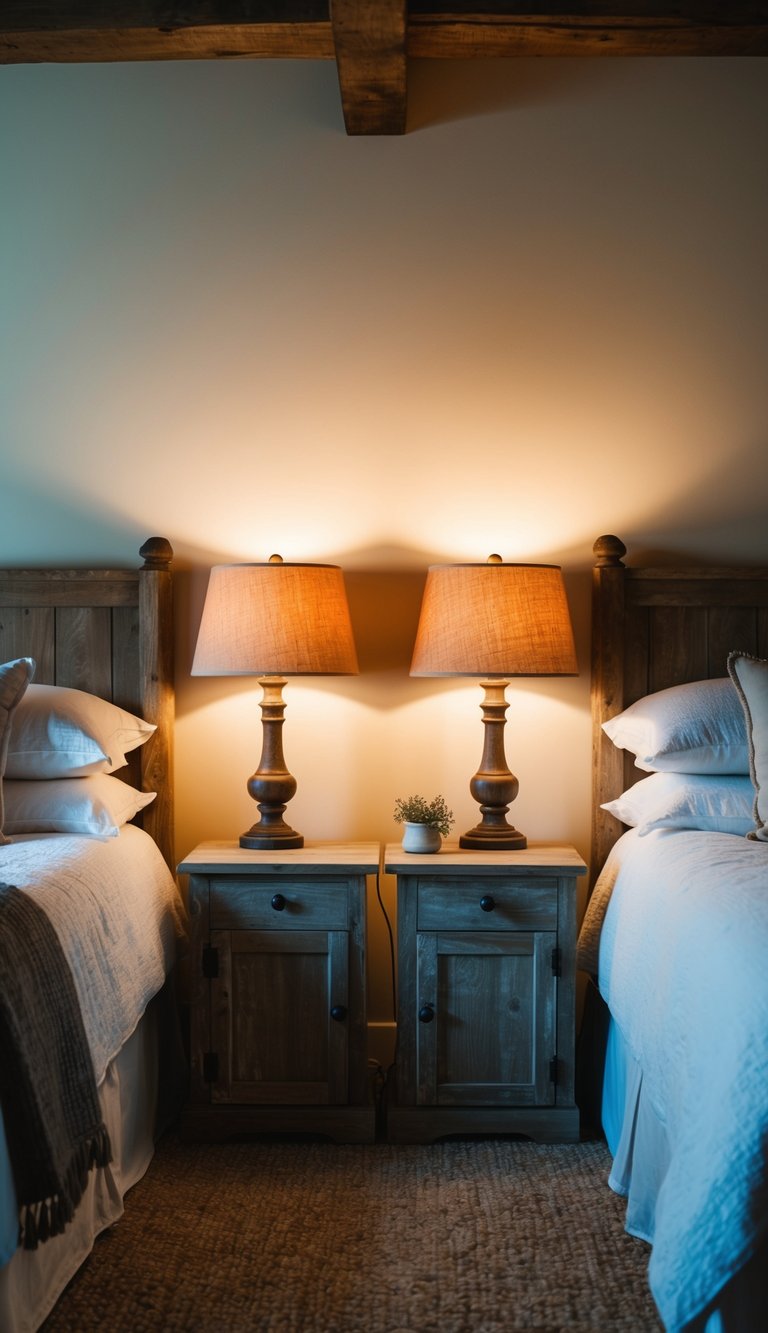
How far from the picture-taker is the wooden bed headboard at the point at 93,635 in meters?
2.83

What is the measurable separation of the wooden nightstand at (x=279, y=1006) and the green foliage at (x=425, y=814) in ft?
0.61

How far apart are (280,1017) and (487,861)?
56 cm

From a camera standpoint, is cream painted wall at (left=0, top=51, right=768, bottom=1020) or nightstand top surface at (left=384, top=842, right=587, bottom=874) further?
cream painted wall at (left=0, top=51, right=768, bottom=1020)

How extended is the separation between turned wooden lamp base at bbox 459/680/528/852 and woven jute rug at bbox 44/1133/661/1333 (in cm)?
65

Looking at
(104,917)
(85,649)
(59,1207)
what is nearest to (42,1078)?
(59,1207)

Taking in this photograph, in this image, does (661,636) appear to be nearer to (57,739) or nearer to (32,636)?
(57,739)

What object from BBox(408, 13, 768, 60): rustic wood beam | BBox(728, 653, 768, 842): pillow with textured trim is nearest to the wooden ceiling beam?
BBox(408, 13, 768, 60): rustic wood beam

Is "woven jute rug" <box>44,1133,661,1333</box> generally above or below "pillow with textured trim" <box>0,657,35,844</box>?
below

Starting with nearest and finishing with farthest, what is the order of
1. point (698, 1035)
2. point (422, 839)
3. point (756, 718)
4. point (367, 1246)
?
point (698, 1035) < point (367, 1246) < point (756, 718) < point (422, 839)

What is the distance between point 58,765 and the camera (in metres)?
2.49

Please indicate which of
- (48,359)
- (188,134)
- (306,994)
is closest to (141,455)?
(48,359)

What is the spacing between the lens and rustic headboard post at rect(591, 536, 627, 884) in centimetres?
277

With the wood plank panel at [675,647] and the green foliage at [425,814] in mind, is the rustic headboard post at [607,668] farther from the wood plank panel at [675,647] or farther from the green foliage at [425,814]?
the green foliage at [425,814]

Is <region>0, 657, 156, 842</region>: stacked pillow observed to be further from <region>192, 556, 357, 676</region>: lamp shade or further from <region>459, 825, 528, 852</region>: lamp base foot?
<region>459, 825, 528, 852</region>: lamp base foot
